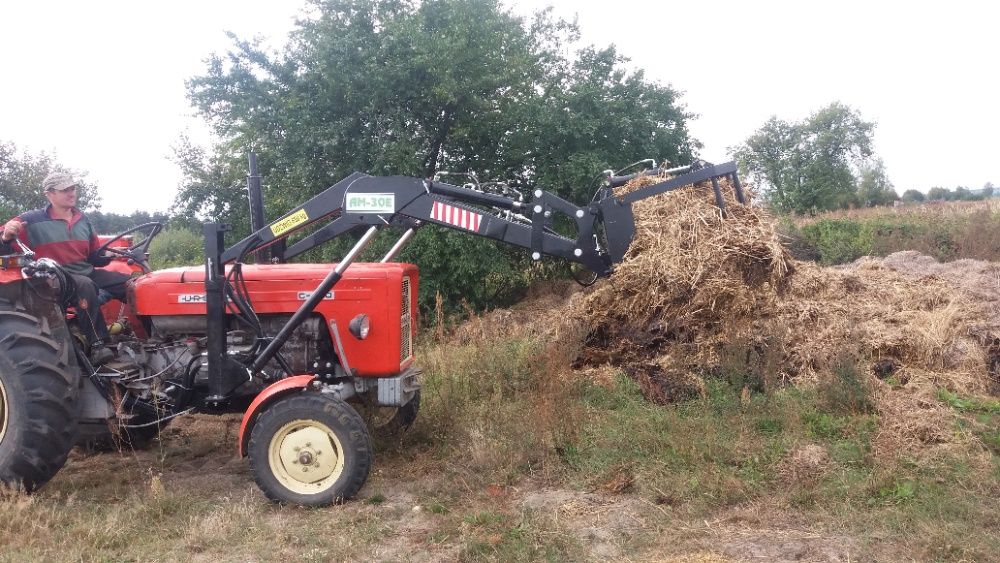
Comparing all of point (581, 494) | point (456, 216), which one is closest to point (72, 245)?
point (456, 216)

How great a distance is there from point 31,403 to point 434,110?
9.20 metres

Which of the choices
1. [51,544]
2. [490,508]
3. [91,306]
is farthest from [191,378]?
[490,508]

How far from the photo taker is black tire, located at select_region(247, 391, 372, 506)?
5395mm

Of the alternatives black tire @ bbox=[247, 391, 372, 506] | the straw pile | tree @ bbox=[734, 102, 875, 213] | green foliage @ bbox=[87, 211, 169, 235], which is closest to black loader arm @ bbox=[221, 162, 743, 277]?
the straw pile

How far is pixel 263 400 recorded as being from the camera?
548cm

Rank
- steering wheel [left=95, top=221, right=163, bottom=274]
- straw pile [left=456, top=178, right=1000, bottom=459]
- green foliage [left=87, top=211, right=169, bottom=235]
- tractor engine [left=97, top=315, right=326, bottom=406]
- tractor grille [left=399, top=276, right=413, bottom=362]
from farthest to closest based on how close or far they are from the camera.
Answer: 1. green foliage [left=87, top=211, right=169, bottom=235]
2. straw pile [left=456, top=178, right=1000, bottom=459]
3. steering wheel [left=95, top=221, right=163, bottom=274]
4. tractor grille [left=399, top=276, right=413, bottom=362]
5. tractor engine [left=97, top=315, right=326, bottom=406]

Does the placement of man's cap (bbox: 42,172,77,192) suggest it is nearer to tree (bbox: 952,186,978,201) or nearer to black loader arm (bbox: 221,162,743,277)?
black loader arm (bbox: 221,162,743,277)

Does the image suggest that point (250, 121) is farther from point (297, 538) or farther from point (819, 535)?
point (819, 535)

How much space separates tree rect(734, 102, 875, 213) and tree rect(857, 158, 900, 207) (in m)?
1.30

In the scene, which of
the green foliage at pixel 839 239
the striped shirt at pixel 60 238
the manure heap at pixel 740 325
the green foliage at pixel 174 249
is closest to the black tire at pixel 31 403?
the striped shirt at pixel 60 238

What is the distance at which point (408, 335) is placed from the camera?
21.3ft

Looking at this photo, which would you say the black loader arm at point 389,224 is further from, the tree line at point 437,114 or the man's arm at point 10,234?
the tree line at point 437,114

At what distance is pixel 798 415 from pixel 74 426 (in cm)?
528

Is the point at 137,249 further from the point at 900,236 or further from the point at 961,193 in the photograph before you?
the point at 961,193
